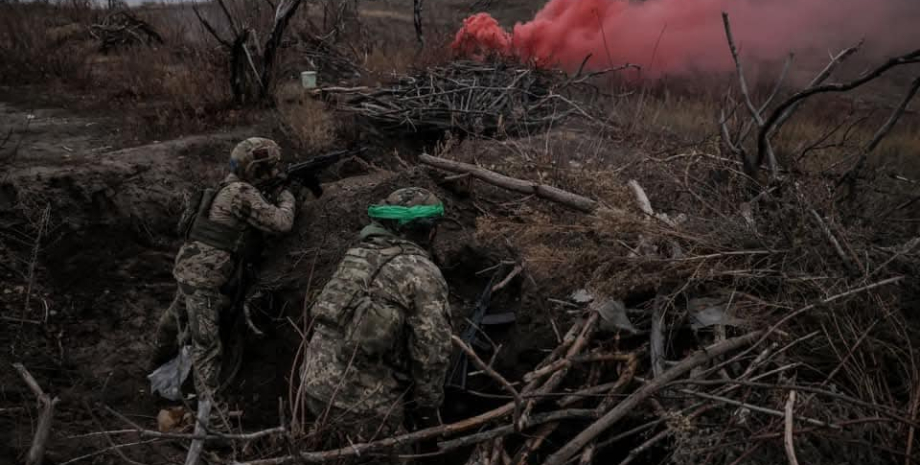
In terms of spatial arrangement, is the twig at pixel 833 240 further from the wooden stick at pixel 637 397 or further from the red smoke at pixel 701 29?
the red smoke at pixel 701 29

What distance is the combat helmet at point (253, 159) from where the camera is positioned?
3.80 m

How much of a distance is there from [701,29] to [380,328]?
34.9ft

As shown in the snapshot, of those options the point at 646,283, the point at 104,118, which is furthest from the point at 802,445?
the point at 104,118

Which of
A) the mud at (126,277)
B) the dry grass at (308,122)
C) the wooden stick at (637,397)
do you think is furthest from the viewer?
the dry grass at (308,122)

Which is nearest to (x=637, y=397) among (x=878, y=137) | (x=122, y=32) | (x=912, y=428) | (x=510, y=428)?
(x=510, y=428)

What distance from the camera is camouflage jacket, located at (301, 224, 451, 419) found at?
2.55 metres

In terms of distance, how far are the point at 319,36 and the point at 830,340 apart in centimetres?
916

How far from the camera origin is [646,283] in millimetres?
2656

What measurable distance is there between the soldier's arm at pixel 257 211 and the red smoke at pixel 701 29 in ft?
23.5

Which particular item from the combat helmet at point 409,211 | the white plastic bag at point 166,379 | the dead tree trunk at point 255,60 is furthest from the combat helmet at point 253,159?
the dead tree trunk at point 255,60

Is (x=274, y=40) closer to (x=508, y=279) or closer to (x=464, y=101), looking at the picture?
(x=464, y=101)

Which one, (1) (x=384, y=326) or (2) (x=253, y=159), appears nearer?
(1) (x=384, y=326)

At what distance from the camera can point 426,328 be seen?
8.61 feet

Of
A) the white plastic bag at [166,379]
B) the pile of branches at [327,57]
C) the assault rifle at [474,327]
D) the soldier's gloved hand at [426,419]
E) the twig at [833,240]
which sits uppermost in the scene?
the pile of branches at [327,57]
